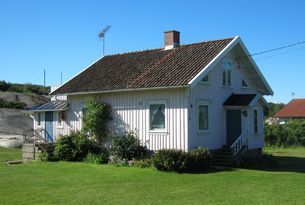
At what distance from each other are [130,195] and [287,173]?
8.62 m

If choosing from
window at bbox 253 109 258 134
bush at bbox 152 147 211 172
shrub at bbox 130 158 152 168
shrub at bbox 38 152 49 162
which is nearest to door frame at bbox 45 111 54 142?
shrub at bbox 38 152 49 162

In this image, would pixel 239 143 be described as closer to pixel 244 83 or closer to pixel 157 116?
pixel 157 116

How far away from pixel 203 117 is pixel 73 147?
7.44m

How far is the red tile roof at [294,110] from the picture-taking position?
237 ft

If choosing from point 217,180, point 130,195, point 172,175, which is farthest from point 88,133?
point 130,195

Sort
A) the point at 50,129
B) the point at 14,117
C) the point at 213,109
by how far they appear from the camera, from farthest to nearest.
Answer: the point at 14,117
the point at 50,129
the point at 213,109

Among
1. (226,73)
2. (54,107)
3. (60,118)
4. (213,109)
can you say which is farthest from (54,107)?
(226,73)

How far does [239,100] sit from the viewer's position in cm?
2531

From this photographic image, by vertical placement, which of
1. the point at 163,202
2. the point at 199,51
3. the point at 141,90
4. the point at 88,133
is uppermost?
the point at 199,51

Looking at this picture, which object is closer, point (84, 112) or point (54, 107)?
point (84, 112)

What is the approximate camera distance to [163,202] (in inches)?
514

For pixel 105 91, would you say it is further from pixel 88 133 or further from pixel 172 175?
pixel 172 175

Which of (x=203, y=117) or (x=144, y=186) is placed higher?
(x=203, y=117)

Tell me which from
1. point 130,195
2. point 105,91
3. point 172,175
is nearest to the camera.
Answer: point 130,195
